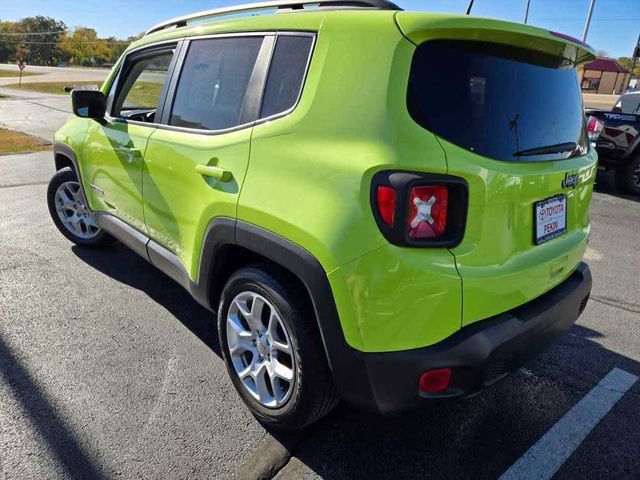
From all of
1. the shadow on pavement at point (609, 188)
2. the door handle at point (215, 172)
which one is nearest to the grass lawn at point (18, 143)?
the door handle at point (215, 172)

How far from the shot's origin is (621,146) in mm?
7406

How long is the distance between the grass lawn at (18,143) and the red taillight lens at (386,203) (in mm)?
10427

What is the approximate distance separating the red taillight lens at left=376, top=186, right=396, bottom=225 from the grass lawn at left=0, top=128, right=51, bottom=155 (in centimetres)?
1043

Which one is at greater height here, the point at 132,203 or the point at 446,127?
the point at 446,127

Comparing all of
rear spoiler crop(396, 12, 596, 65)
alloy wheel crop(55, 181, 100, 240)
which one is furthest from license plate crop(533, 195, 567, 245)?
alloy wheel crop(55, 181, 100, 240)

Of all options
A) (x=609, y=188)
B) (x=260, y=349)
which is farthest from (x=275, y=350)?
(x=609, y=188)

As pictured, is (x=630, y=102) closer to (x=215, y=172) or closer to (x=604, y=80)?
(x=215, y=172)

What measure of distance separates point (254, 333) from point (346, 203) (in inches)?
36.9

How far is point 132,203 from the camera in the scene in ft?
10.5

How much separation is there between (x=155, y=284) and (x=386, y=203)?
2.77 meters

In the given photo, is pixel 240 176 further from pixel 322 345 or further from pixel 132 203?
pixel 132 203

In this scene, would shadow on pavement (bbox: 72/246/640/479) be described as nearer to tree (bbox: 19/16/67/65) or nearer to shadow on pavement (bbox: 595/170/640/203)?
shadow on pavement (bbox: 595/170/640/203)

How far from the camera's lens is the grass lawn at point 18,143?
9859 millimetres

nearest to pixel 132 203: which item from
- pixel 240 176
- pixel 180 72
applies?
pixel 180 72
